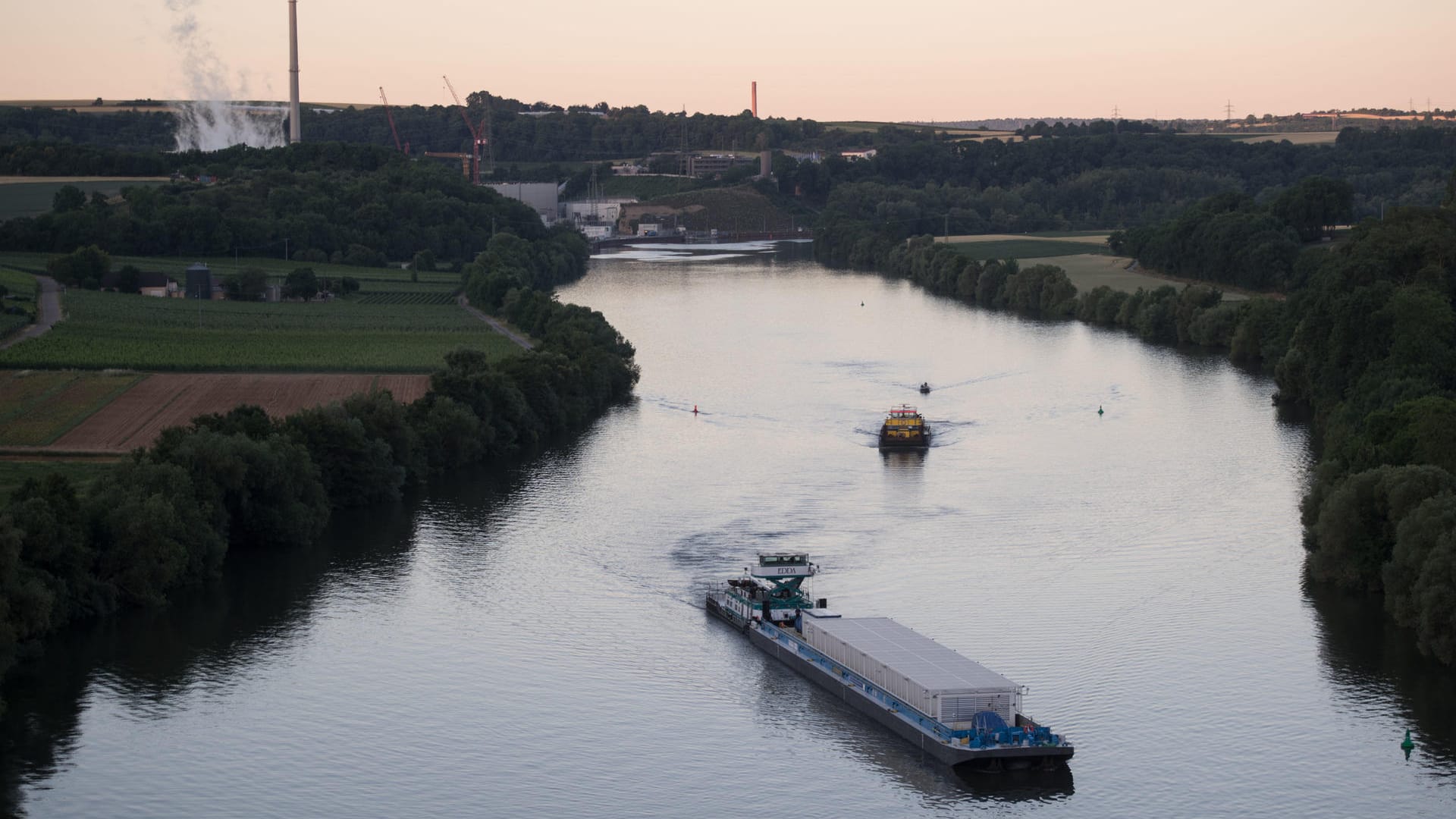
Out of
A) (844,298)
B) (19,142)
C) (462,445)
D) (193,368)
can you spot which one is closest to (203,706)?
(462,445)

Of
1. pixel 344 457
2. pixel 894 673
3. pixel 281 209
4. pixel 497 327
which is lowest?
pixel 894 673

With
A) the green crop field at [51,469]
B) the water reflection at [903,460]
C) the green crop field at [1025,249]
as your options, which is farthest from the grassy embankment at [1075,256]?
the green crop field at [51,469]

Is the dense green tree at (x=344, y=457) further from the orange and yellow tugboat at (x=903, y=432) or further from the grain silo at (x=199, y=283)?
the grain silo at (x=199, y=283)

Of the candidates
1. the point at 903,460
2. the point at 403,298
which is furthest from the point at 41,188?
the point at 903,460

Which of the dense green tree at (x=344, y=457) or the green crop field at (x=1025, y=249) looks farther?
the green crop field at (x=1025, y=249)

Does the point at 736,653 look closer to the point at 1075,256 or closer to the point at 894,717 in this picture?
the point at 894,717
